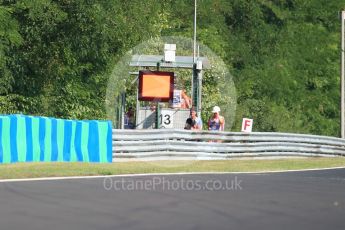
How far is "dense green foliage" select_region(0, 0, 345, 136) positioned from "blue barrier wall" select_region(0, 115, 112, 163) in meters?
10.3

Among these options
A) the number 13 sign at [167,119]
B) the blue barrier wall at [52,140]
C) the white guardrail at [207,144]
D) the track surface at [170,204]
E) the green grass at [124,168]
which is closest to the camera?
the track surface at [170,204]

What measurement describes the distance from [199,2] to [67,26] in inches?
865

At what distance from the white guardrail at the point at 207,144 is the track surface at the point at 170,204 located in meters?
7.37

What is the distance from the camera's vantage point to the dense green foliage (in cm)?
3241

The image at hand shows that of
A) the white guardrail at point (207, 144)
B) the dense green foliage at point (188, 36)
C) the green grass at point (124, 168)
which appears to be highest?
the dense green foliage at point (188, 36)

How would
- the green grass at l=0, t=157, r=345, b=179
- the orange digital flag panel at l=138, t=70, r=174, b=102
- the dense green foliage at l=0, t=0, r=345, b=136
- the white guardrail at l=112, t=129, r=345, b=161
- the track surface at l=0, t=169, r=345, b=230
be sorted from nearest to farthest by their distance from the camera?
the track surface at l=0, t=169, r=345, b=230 → the green grass at l=0, t=157, r=345, b=179 → the white guardrail at l=112, t=129, r=345, b=161 → the orange digital flag panel at l=138, t=70, r=174, b=102 → the dense green foliage at l=0, t=0, r=345, b=136

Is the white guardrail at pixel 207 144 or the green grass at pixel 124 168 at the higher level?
the white guardrail at pixel 207 144

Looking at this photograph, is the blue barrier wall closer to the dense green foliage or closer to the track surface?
the track surface

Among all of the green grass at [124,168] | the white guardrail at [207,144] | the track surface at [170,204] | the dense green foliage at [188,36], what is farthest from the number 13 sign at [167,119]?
the track surface at [170,204]

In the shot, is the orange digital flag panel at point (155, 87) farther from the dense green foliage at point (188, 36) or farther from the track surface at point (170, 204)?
the track surface at point (170, 204)

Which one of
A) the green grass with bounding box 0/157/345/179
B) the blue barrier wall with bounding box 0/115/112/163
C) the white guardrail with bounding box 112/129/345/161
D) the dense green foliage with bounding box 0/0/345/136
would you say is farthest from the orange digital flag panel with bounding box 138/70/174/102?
the dense green foliage with bounding box 0/0/345/136

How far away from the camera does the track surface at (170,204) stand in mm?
8844

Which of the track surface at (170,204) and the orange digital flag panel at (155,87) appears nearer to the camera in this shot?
the track surface at (170,204)

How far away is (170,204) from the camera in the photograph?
10.8 metres
